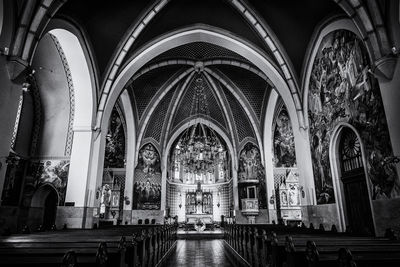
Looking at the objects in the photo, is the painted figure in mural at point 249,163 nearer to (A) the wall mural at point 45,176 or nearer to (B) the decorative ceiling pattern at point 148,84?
(B) the decorative ceiling pattern at point 148,84

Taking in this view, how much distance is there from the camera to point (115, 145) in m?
19.2

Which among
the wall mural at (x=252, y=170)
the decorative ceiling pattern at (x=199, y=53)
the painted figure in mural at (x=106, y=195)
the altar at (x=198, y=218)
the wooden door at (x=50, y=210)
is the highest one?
the decorative ceiling pattern at (x=199, y=53)

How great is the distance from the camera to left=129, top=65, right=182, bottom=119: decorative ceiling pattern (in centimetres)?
1814

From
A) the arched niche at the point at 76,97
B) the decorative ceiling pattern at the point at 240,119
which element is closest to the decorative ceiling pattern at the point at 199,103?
the decorative ceiling pattern at the point at 240,119

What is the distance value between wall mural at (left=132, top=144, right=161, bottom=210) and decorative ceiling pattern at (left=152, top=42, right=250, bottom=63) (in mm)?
8494

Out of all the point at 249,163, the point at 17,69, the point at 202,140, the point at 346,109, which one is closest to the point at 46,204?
the point at 17,69

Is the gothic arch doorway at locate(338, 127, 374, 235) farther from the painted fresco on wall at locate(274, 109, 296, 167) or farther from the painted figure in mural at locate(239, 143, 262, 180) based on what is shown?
the painted figure in mural at locate(239, 143, 262, 180)

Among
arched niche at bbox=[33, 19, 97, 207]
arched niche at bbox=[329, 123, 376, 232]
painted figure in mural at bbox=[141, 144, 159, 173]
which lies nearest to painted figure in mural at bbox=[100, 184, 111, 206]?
painted figure in mural at bbox=[141, 144, 159, 173]

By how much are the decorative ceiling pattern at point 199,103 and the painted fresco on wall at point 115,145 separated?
561 cm

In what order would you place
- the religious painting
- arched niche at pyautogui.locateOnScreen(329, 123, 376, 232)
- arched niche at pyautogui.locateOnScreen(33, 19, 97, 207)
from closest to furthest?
arched niche at pyautogui.locateOnScreen(329, 123, 376, 232), arched niche at pyautogui.locateOnScreen(33, 19, 97, 207), the religious painting

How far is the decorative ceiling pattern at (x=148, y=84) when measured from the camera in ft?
59.5

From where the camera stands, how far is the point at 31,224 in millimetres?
11523

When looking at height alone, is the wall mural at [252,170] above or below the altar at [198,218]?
above

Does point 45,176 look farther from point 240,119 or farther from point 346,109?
point 240,119
